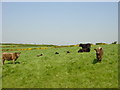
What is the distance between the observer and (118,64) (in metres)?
23.5

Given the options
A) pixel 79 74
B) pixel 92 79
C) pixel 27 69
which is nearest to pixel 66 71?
pixel 79 74

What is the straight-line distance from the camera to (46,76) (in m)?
21.5

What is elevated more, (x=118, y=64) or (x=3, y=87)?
(x=118, y=64)

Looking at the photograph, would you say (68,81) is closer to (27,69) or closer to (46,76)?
(46,76)

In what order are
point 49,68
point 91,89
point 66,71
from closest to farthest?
point 91,89 → point 66,71 → point 49,68

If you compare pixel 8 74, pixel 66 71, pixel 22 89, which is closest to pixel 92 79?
pixel 66 71

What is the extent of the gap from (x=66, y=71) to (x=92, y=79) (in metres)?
4.01

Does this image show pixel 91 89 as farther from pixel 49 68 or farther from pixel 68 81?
pixel 49 68

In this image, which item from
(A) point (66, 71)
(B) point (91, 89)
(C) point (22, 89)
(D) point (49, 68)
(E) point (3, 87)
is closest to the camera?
(B) point (91, 89)

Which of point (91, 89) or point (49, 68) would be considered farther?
point (49, 68)

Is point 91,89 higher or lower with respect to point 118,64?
lower

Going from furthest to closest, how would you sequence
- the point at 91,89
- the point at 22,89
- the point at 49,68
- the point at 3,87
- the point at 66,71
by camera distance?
1. the point at 49,68
2. the point at 66,71
3. the point at 3,87
4. the point at 22,89
5. the point at 91,89

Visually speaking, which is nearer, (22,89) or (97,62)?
(22,89)

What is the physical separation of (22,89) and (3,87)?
2915 mm
